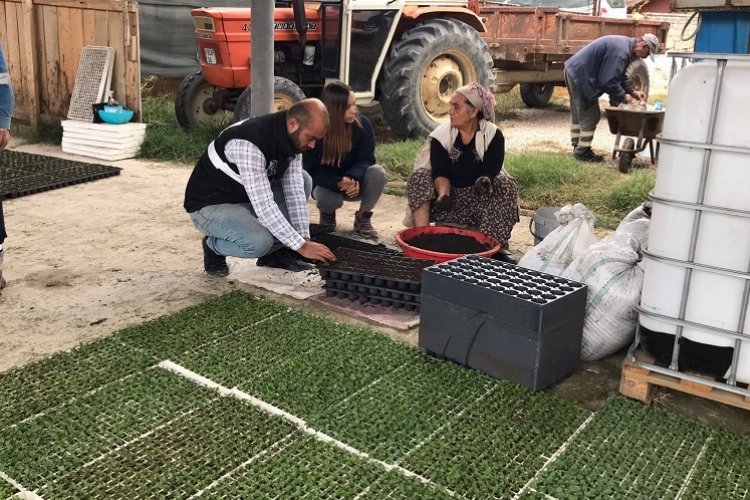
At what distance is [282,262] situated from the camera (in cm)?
474

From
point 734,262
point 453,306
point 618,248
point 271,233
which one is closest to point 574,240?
point 618,248

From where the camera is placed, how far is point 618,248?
11.7 feet

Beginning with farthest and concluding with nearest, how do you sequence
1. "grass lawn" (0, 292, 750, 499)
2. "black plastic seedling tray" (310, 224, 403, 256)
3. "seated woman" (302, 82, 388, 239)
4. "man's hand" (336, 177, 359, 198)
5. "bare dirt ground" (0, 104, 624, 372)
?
"man's hand" (336, 177, 359, 198) < "seated woman" (302, 82, 388, 239) < "black plastic seedling tray" (310, 224, 403, 256) < "bare dirt ground" (0, 104, 624, 372) < "grass lawn" (0, 292, 750, 499)

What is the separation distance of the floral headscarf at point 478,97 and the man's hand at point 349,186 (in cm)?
95

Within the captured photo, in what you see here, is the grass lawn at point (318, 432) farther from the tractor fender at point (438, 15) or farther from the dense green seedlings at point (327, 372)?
the tractor fender at point (438, 15)

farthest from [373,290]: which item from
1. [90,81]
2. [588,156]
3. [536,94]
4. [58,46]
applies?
[536,94]

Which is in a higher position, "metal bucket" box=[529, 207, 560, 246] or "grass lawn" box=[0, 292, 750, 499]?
"metal bucket" box=[529, 207, 560, 246]

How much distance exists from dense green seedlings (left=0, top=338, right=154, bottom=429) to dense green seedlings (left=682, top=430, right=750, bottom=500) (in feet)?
7.16

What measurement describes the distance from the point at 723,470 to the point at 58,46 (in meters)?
8.46

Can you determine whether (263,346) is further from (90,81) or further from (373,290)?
(90,81)

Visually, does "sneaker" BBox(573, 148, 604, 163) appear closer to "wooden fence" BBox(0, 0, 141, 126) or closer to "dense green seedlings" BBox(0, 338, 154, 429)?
"wooden fence" BBox(0, 0, 141, 126)

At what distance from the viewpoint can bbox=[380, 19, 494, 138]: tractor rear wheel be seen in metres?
8.70

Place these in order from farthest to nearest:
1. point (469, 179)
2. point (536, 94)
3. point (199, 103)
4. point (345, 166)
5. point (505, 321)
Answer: point (536, 94), point (199, 103), point (345, 166), point (469, 179), point (505, 321)

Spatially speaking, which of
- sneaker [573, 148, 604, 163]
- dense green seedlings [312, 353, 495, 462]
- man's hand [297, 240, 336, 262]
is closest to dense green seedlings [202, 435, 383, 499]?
dense green seedlings [312, 353, 495, 462]
